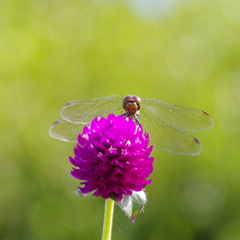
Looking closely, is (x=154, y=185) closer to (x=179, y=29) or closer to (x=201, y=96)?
(x=201, y=96)

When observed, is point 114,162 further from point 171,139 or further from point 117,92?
point 117,92

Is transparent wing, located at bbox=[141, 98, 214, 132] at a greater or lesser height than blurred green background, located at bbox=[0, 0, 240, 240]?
lesser

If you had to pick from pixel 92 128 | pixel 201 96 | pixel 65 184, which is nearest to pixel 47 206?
pixel 65 184

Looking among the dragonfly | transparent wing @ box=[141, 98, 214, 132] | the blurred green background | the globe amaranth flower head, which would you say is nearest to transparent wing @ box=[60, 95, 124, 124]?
the dragonfly

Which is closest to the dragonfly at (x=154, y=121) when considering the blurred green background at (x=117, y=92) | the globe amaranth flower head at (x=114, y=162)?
the globe amaranth flower head at (x=114, y=162)

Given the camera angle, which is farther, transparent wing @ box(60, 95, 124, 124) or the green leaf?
transparent wing @ box(60, 95, 124, 124)

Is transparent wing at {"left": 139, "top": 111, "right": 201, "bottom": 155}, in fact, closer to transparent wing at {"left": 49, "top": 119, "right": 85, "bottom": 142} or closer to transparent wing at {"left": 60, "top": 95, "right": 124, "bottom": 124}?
transparent wing at {"left": 60, "top": 95, "right": 124, "bottom": 124}
